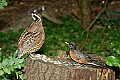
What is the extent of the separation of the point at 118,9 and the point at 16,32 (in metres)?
5.03

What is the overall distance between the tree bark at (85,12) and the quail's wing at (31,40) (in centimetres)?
548

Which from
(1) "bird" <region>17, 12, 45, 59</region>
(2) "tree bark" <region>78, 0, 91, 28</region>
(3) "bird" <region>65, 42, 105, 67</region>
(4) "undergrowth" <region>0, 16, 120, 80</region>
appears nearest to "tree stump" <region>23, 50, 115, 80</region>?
(3) "bird" <region>65, 42, 105, 67</region>

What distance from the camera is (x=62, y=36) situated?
1236 cm

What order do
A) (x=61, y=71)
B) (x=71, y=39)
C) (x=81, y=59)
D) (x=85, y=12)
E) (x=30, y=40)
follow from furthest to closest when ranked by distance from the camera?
(x=85, y=12) < (x=71, y=39) < (x=30, y=40) < (x=81, y=59) < (x=61, y=71)

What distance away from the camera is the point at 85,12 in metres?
13.4

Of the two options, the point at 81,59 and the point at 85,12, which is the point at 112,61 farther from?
the point at 85,12

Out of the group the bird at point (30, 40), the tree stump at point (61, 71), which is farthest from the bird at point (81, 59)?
the bird at point (30, 40)

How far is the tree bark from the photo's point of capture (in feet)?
43.0

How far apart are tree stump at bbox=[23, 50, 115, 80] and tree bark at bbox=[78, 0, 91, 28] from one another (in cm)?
585

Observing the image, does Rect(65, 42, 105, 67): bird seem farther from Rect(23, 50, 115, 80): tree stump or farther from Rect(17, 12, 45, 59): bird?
Rect(17, 12, 45, 59): bird

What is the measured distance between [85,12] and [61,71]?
6547mm

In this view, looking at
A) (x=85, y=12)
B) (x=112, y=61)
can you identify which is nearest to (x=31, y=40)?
(x=112, y=61)

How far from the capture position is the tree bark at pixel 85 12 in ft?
43.0

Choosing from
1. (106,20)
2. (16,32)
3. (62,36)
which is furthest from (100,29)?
(16,32)
